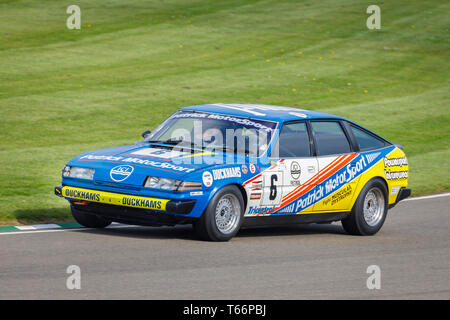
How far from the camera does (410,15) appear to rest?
37.8 m

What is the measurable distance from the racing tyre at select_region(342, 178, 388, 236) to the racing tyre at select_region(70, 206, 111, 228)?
3.23 m

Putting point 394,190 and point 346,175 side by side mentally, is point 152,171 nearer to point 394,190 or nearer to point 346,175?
point 346,175

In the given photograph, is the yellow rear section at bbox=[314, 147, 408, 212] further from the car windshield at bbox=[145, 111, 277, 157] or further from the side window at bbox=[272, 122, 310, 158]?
the car windshield at bbox=[145, 111, 277, 157]

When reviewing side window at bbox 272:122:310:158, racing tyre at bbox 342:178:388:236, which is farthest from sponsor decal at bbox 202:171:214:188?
Result: racing tyre at bbox 342:178:388:236

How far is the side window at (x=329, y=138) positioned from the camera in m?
Answer: 11.1

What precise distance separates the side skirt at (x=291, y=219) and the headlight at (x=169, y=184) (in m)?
1.05

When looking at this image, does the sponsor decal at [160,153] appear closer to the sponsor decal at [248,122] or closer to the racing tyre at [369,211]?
the sponsor decal at [248,122]

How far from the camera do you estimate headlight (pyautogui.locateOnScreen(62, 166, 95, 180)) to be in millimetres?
9898

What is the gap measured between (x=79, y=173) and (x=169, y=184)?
1256 mm

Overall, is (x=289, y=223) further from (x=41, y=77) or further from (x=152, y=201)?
(x=41, y=77)

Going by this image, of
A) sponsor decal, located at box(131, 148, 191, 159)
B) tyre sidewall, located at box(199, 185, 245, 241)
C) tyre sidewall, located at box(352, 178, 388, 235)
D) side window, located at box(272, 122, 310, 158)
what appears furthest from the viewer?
tyre sidewall, located at box(352, 178, 388, 235)

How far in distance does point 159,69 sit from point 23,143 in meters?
9.42

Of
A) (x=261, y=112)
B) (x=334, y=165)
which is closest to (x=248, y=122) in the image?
(x=261, y=112)

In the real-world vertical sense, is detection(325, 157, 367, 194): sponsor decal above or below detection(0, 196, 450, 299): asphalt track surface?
above
